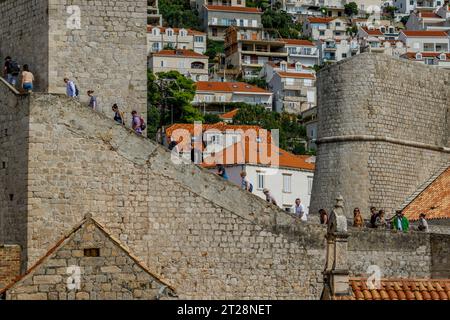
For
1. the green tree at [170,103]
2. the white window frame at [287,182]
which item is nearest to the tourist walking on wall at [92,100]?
the white window frame at [287,182]

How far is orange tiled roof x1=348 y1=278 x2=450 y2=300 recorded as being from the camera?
23.9 meters

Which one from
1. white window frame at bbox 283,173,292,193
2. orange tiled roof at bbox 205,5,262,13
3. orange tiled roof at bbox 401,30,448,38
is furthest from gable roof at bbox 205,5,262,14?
white window frame at bbox 283,173,292,193

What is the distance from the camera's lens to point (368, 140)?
40062 millimetres

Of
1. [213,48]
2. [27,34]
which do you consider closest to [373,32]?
[213,48]

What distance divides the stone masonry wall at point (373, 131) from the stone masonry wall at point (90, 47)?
1144 cm

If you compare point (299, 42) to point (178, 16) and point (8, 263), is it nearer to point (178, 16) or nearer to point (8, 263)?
point (178, 16)

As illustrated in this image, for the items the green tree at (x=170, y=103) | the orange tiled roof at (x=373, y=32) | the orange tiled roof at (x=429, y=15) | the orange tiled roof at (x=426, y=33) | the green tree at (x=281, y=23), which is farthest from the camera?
the orange tiled roof at (x=429, y=15)

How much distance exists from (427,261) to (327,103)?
1063cm

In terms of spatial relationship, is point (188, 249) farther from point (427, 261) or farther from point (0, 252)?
point (427, 261)

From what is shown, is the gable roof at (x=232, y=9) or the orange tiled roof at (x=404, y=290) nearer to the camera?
the orange tiled roof at (x=404, y=290)

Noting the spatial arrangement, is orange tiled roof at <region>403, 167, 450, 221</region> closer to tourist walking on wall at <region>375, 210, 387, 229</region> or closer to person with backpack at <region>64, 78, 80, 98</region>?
tourist walking on wall at <region>375, 210, 387, 229</region>

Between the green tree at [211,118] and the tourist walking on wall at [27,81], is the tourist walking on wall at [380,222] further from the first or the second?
the green tree at [211,118]

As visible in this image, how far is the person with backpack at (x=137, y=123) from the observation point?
95.7 feet
